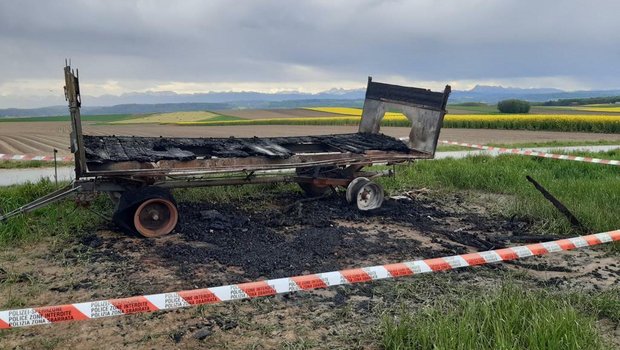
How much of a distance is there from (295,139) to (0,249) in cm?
472

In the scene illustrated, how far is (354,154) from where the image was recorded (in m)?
7.73

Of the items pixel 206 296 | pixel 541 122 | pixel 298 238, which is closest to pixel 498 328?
pixel 206 296

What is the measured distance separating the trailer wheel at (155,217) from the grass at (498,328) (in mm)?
3478

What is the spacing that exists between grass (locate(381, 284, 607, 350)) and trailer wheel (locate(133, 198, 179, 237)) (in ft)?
11.4

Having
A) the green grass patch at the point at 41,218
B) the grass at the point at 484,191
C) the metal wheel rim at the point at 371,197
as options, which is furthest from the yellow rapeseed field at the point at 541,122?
the green grass patch at the point at 41,218

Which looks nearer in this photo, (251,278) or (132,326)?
(132,326)

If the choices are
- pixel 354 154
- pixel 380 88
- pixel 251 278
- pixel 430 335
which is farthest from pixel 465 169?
pixel 430 335

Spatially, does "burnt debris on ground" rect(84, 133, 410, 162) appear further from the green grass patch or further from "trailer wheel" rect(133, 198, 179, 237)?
the green grass patch

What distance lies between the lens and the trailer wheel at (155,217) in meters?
6.12

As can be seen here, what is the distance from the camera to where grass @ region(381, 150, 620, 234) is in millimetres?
7023

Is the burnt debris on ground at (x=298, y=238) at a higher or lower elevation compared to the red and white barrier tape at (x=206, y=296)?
lower

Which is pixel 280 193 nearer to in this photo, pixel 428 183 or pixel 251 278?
pixel 428 183

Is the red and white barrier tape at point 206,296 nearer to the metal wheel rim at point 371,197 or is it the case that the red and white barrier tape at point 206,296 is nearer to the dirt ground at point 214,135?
the metal wheel rim at point 371,197

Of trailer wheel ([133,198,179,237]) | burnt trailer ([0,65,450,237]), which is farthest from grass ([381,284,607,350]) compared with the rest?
burnt trailer ([0,65,450,237])
